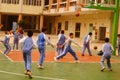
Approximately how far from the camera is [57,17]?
68.2 m

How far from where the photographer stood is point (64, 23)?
62938 mm

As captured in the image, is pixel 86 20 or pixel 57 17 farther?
pixel 57 17

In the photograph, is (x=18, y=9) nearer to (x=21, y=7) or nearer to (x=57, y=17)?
(x=21, y=7)

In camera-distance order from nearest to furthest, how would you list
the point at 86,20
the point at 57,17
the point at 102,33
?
the point at 102,33, the point at 86,20, the point at 57,17

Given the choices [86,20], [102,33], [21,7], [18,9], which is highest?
[21,7]

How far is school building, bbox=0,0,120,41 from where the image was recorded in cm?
4812

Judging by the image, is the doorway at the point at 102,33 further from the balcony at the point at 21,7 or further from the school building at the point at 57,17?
the balcony at the point at 21,7

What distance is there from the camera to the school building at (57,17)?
48.1 m

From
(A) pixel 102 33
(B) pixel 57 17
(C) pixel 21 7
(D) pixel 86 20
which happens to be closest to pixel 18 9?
(C) pixel 21 7

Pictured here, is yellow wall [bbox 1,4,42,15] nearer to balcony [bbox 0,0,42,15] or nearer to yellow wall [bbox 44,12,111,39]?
balcony [bbox 0,0,42,15]

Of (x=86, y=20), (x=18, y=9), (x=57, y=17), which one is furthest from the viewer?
(x=57, y=17)

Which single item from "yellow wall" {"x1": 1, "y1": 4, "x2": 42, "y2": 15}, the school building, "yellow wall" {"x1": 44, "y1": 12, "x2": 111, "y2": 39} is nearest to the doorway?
the school building

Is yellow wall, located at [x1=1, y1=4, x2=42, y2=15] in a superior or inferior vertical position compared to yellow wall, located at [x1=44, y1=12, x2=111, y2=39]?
superior

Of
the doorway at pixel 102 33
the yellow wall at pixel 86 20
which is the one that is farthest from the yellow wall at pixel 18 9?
the doorway at pixel 102 33
